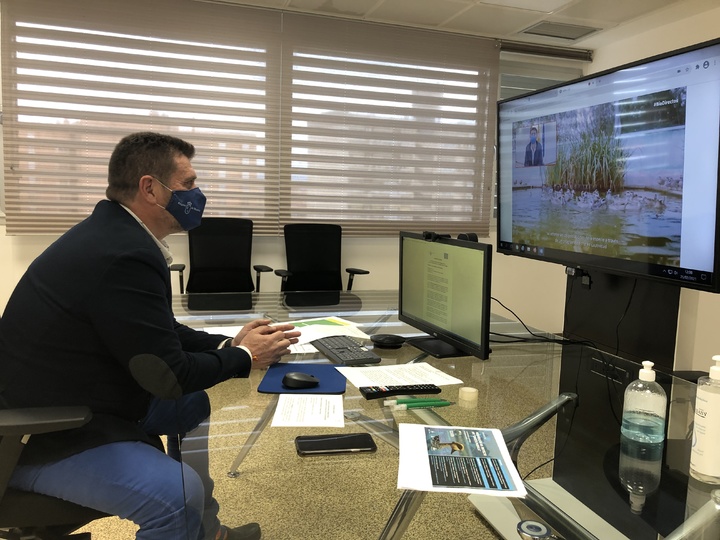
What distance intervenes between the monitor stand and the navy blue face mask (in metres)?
0.87

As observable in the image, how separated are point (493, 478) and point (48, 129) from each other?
3.92 metres

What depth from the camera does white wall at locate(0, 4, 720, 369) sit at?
3.80 meters

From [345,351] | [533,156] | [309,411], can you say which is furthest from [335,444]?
[533,156]

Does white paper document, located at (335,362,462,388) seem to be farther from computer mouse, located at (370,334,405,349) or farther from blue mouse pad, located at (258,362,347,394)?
computer mouse, located at (370,334,405,349)

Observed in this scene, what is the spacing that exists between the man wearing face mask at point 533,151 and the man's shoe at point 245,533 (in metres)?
1.68

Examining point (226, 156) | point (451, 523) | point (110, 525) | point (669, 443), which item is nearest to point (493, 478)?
point (669, 443)

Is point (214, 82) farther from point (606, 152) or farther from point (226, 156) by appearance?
point (606, 152)

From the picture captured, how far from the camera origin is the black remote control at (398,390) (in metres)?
1.38

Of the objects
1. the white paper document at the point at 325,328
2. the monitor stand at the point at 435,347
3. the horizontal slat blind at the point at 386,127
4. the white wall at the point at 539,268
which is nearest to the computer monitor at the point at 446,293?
the monitor stand at the point at 435,347

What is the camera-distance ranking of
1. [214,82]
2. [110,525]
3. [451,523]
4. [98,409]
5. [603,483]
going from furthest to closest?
[214,82]
[110,525]
[451,523]
[98,409]
[603,483]

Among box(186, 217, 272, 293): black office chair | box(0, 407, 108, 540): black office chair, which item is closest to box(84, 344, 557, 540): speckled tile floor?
box(0, 407, 108, 540): black office chair

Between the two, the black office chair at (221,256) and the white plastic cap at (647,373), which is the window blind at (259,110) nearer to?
the black office chair at (221,256)

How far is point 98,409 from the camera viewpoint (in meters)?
1.37

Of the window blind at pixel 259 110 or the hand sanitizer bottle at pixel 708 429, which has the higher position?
the window blind at pixel 259 110
